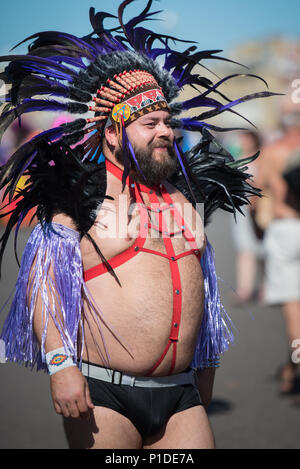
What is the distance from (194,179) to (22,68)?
0.95 m

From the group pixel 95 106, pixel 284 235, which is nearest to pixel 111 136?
pixel 95 106

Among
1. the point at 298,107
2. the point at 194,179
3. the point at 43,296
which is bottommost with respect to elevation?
the point at 43,296

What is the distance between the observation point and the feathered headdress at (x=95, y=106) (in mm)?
2809

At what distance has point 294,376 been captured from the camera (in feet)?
17.6

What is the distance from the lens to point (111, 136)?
9.78ft

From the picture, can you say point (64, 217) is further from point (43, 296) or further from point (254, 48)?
point (254, 48)

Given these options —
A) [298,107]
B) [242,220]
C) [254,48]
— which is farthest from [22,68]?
[254,48]

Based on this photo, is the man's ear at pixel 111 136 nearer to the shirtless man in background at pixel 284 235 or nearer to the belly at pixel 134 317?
the belly at pixel 134 317

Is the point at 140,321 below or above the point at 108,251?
below

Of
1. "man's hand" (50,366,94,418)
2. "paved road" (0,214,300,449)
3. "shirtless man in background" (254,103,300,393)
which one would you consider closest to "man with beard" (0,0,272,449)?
"man's hand" (50,366,94,418)

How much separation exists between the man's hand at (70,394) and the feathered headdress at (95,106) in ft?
2.02

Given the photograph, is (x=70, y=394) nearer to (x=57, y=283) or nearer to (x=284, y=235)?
(x=57, y=283)

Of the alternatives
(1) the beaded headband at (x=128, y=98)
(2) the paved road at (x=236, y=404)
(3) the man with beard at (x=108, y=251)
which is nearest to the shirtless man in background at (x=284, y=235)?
(2) the paved road at (x=236, y=404)

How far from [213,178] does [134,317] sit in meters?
0.89
